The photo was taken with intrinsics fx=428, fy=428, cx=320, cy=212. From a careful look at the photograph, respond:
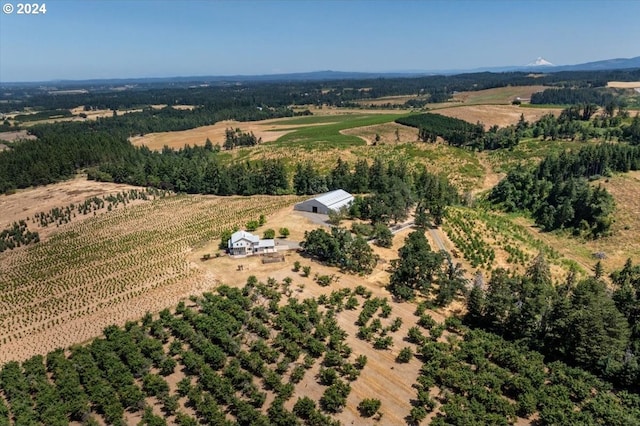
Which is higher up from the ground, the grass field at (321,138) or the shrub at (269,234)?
the grass field at (321,138)

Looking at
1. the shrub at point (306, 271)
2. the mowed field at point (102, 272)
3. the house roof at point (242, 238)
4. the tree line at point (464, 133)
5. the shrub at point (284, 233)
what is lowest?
the mowed field at point (102, 272)

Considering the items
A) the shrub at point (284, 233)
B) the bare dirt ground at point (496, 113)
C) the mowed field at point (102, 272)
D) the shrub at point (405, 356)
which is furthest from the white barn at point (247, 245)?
the bare dirt ground at point (496, 113)

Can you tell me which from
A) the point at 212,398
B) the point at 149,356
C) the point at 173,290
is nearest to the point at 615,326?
the point at 212,398

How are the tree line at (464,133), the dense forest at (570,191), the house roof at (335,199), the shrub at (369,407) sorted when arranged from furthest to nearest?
1. the tree line at (464,133)
2. the house roof at (335,199)
3. the dense forest at (570,191)
4. the shrub at (369,407)

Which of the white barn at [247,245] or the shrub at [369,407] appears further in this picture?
the white barn at [247,245]

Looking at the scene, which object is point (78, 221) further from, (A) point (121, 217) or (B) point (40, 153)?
(B) point (40, 153)

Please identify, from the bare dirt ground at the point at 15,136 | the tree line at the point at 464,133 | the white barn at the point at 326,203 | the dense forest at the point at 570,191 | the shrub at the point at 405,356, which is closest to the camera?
the shrub at the point at 405,356

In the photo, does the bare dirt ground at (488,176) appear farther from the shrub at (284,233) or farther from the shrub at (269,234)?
the shrub at (269,234)
